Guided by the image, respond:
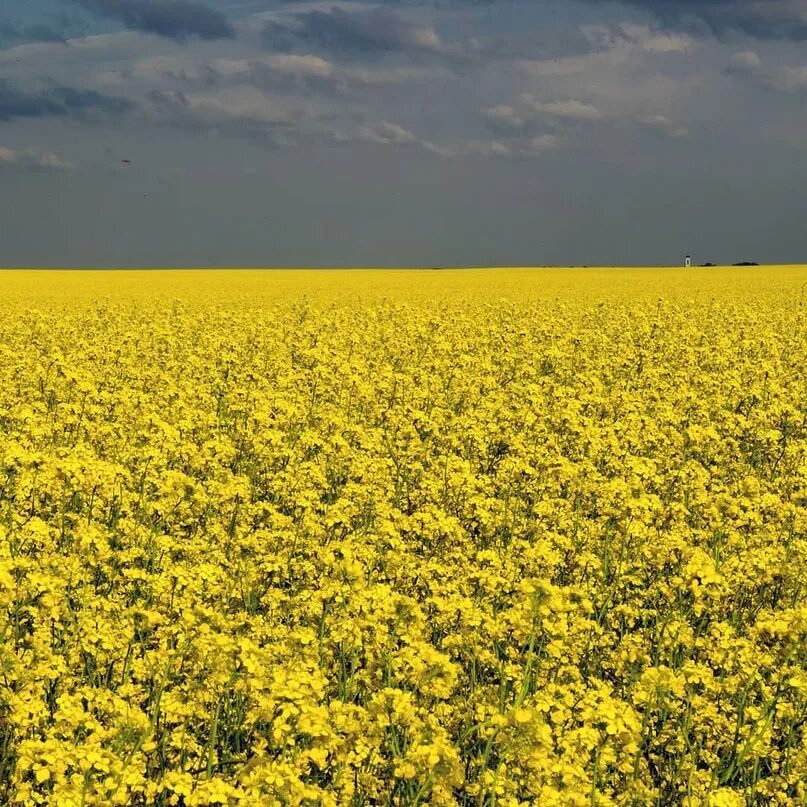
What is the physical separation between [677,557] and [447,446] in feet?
12.9

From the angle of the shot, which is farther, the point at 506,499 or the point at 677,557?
the point at 506,499

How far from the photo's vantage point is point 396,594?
17.9ft

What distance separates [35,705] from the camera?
463cm

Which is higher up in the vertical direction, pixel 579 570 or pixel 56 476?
pixel 56 476

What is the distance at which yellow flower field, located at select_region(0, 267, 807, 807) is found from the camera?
14.3 feet

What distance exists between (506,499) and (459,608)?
3447 millimetres

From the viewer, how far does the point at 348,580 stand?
5910 mm

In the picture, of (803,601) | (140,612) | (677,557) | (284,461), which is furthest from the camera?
(284,461)

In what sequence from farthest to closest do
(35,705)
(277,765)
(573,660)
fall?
(573,660), (35,705), (277,765)

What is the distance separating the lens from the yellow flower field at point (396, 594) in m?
4.35

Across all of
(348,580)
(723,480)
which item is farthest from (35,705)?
(723,480)

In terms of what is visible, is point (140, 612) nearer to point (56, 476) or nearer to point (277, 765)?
point (277, 765)

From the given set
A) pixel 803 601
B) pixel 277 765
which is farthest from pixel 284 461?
pixel 277 765

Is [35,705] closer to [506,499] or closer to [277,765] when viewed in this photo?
[277,765]
